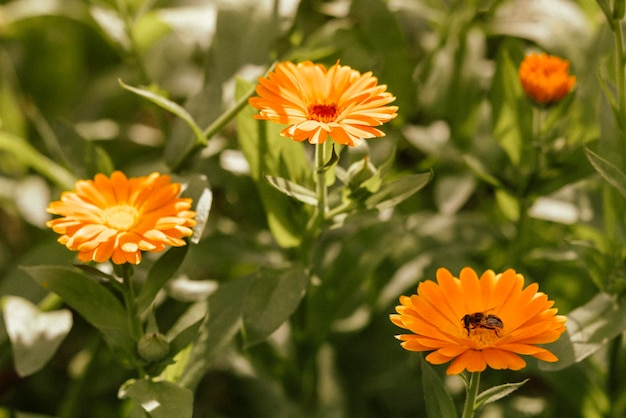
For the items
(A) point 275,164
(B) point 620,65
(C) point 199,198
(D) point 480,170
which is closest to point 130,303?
(C) point 199,198

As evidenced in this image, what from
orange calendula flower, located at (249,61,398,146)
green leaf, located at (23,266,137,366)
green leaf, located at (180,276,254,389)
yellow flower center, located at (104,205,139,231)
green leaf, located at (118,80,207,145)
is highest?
orange calendula flower, located at (249,61,398,146)

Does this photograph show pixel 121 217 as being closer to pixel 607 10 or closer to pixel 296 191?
pixel 296 191

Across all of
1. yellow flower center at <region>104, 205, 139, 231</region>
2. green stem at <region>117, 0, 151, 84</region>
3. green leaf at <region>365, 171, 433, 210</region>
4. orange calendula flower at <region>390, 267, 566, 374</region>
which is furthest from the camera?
green stem at <region>117, 0, 151, 84</region>

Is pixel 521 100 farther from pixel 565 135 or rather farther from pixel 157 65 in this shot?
pixel 157 65

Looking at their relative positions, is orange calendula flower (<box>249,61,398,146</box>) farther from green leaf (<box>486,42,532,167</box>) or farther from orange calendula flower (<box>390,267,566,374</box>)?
green leaf (<box>486,42,532,167</box>)

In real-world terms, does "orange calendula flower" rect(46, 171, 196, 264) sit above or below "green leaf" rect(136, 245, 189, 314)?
above

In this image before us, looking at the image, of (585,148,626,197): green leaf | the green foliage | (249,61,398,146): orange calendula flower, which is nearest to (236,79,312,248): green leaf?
the green foliage

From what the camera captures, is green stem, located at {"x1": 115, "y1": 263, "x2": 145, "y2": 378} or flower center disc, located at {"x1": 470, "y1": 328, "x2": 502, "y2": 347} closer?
flower center disc, located at {"x1": 470, "y1": 328, "x2": 502, "y2": 347}
